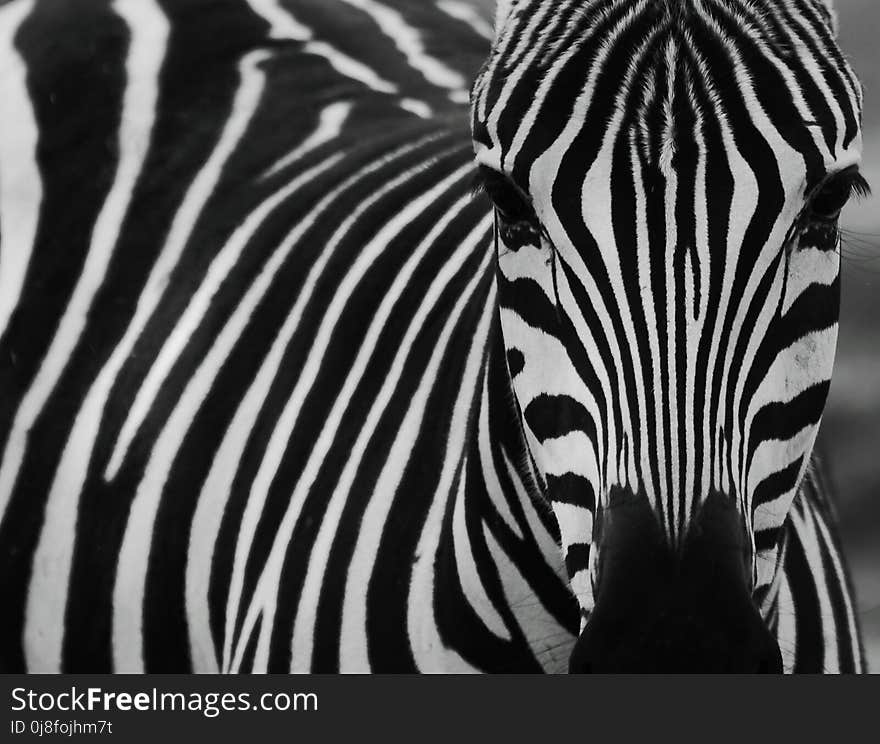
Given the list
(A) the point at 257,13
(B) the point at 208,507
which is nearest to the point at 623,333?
(B) the point at 208,507

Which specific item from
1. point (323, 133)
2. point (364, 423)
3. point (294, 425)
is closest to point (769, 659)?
point (364, 423)

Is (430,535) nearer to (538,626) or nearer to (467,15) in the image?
(538,626)

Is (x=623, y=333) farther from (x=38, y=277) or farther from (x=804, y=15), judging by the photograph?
(x=38, y=277)

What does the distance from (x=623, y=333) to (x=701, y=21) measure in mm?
404

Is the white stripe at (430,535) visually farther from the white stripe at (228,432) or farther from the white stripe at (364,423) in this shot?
the white stripe at (228,432)

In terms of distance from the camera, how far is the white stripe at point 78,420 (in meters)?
2.58

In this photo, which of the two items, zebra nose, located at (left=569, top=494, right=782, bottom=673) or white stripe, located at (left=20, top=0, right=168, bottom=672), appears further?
white stripe, located at (left=20, top=0, right=168, bottom=672)

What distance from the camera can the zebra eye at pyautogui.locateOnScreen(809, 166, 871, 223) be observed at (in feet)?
5.36

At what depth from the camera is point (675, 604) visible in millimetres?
1479

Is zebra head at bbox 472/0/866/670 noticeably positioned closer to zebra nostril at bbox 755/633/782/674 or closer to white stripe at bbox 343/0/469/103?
zebra nostril at bbox 755/633/782/674

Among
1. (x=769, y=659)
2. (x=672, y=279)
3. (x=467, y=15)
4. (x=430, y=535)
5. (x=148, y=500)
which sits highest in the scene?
(x=467, y=15)

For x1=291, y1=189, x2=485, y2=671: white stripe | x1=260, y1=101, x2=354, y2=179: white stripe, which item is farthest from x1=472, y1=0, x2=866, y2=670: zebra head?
x1=260, y1=101, x2=354, y2=179: white stripe

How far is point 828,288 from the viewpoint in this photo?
170 cm

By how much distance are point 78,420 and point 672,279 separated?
4.71ft
